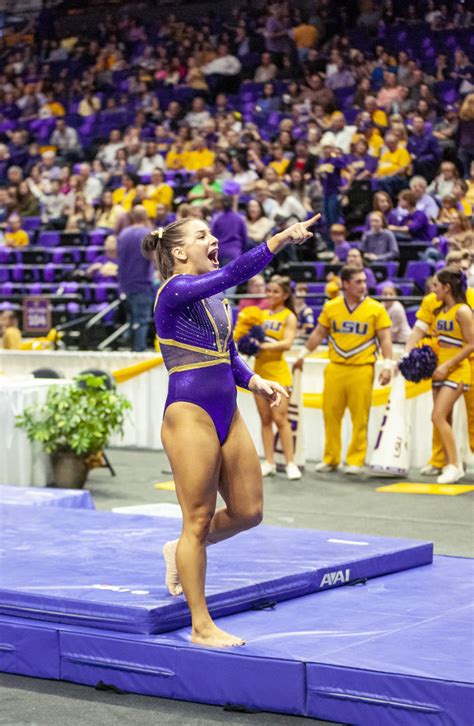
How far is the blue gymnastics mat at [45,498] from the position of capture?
260 inches

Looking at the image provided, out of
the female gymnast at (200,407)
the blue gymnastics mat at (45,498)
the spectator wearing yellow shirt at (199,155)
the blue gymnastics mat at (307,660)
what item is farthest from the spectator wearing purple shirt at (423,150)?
the female gymnast at (200,407)

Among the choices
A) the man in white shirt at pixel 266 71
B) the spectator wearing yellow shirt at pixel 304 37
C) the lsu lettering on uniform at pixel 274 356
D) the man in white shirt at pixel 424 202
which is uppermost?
the spectator wearing yellow shirt at pixel 304 37

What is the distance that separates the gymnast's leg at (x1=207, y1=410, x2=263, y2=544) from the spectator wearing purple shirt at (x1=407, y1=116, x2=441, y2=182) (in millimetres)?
9784

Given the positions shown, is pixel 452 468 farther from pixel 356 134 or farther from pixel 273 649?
pixel 356 134

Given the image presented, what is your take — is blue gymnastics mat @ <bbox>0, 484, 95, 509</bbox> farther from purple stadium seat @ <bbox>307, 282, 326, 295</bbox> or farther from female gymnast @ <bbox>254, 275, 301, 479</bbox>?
purple stadium seat @ <bbox>307, 282, 326, 295</bbox>

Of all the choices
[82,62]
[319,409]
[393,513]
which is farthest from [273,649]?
[82,62]

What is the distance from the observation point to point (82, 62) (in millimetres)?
20484

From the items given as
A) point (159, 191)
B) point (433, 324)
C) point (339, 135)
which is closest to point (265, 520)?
point (433, 324)

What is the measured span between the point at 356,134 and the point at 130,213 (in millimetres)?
3384

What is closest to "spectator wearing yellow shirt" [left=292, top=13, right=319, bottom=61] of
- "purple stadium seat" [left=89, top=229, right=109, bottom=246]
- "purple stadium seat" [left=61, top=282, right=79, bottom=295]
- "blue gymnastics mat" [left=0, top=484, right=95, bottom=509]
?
"purple stadium seat" [left=89, top=229, right=109, bottom=246]

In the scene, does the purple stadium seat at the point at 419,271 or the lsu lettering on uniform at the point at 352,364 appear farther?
the purple stadium seat at the point at 419,271

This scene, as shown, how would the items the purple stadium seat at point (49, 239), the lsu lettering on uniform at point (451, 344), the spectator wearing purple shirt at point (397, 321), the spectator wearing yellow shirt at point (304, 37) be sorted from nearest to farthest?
1. the lsu lettering on uniform at point (451, 344)
2. the spectator wearing purple shirt at point (397, 321)
3. the purple stadium seat at point (49, 239)
4. the spectator wearing yellow shirt at point (304, 37)

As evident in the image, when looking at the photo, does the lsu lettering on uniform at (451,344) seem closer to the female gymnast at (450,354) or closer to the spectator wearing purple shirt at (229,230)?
the female gymnast at (450,354)

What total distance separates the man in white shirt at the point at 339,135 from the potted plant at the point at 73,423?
7.05 meters
